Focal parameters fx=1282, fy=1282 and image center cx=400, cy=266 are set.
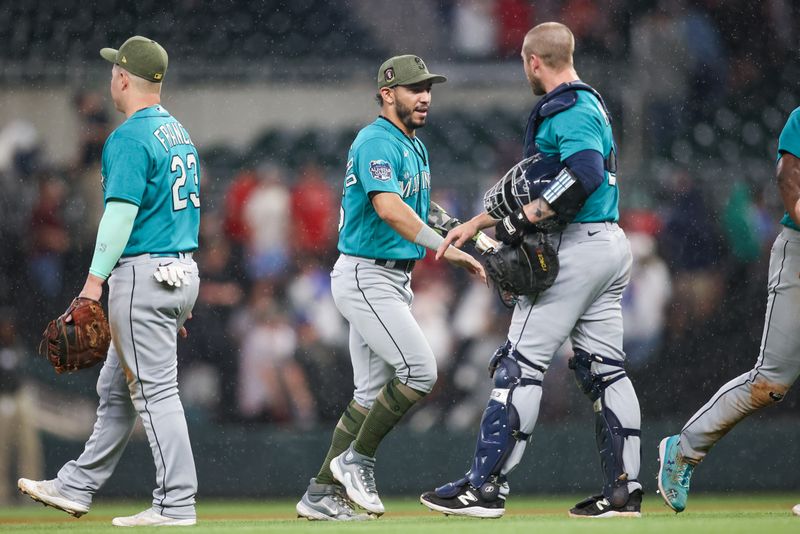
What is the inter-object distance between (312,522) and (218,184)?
4.05 metres

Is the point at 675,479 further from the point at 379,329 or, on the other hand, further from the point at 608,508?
the point at 379,329

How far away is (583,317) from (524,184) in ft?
1.93

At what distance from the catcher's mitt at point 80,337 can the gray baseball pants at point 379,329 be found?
1058 millimetres

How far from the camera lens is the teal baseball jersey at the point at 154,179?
4.76 meters

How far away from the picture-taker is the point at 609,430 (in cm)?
505

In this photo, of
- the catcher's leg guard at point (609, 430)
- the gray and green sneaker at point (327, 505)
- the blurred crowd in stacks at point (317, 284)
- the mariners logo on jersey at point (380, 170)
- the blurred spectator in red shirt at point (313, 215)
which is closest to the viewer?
the catcher's leg guard at point (609, 430)

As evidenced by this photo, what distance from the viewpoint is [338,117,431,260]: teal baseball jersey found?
5.27 meters

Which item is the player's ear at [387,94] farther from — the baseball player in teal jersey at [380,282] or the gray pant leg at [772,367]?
the gray pant leg at [772,367]

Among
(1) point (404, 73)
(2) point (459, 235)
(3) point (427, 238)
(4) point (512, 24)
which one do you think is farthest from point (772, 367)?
(4) point (512, 24)

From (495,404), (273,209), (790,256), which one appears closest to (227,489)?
(273,209)

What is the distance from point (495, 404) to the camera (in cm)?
489

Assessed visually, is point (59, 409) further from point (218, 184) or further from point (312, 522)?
point (312, 522)

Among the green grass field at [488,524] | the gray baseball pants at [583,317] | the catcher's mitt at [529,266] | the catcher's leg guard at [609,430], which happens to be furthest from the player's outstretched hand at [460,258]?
the green grass field at [488,524]

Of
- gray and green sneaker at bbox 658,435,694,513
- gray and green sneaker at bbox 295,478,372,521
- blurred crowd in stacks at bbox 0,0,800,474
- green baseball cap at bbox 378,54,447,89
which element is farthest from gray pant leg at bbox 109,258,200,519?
blurred crowd in stacks at bbox 0,0,800,474
